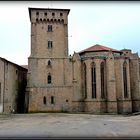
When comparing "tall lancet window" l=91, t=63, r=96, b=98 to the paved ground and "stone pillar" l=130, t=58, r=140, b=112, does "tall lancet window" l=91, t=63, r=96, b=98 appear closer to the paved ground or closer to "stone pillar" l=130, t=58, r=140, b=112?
"stone pillar" l=130, t=58, r=140, b=112

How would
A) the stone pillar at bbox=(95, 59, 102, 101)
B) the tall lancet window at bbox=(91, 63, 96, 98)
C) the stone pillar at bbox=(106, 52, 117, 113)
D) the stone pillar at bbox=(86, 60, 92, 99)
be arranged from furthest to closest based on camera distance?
the tall lancet window at bbox=(91, 63, 96, 98)
the stone pillar at bbox=(86, 60, 92, 99)
the stone pillar at bbox=(95, 59, 102, 101)
the stone pillar at bbox=(106, 52, 117, 113)

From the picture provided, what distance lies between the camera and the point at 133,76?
152 ft

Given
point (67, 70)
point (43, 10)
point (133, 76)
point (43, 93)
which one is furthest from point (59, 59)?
point (133, 76)

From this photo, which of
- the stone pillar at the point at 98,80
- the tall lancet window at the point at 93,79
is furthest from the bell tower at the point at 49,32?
the stone pillar at the point at 98,80

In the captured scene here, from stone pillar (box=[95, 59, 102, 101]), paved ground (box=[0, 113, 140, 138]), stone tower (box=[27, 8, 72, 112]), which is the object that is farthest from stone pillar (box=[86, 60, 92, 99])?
paved ground (box=[0, 113, 140, 138])

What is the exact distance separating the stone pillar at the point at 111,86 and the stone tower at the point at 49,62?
22.7ft

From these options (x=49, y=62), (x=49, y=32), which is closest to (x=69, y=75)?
(x=49, y=62)

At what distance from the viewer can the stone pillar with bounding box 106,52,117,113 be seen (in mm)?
42941

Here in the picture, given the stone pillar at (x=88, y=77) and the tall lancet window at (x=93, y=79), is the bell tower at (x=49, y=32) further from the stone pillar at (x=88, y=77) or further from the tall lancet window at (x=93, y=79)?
the tall lancet window at (x=93, y=79)

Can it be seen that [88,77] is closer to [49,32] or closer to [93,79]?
[93,79]

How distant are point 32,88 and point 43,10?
14.7 meters

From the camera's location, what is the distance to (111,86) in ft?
143

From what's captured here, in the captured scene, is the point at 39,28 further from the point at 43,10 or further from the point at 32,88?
the point at 32,88

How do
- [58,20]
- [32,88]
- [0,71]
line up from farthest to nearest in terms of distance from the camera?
[58,20]
[32,88]
[0,71]
